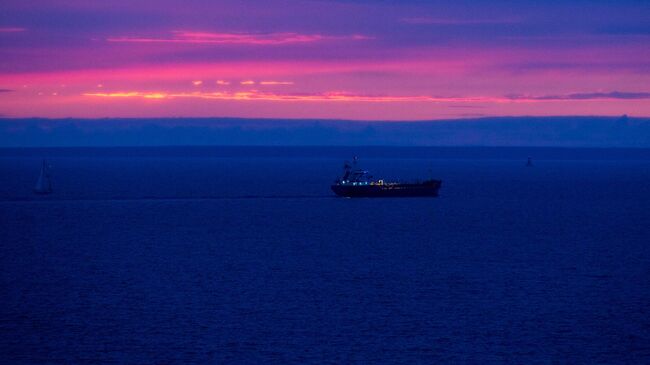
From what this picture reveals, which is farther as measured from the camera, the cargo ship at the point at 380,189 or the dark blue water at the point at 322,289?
the cargo ship at the point at 380,189

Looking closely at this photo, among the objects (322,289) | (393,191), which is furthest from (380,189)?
(322,289)

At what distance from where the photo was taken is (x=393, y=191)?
134 m

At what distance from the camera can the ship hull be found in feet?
431

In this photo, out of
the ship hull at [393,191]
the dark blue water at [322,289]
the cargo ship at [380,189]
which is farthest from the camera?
the ship hull at [393,191]

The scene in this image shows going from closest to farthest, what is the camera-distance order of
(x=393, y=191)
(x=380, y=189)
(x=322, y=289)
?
(x=322, y=289) → (x=380, y=189) → (x=393, y=191)

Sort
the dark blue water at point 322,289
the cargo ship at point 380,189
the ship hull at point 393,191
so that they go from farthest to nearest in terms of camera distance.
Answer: the ship hull at point 393,191 → the cargo ship at point 380,189 → the dark blue water at point 322,289

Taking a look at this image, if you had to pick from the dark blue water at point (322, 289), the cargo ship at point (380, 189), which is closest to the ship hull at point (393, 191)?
the cargo ship at point (380, 189)

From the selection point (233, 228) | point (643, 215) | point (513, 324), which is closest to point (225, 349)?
point (513, 324)

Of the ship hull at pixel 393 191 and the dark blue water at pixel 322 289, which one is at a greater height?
the ship hull at pixel 393 191

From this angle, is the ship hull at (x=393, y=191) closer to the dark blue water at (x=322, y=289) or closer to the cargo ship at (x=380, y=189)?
the cargo ship at (x=380, y=189)

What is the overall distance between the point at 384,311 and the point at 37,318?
1508 centimetres

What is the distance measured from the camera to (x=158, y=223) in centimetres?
9275

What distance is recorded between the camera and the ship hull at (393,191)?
132 meters

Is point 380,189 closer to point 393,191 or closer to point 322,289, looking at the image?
point 393,191
